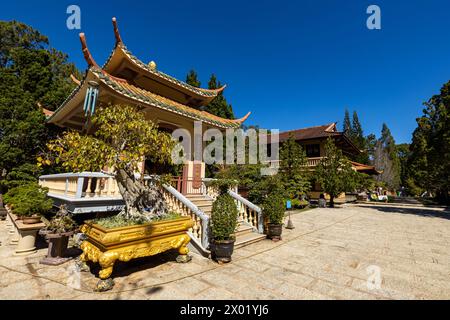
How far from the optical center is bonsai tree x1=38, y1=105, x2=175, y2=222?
4527 mm

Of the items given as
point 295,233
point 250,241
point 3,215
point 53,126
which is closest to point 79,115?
point 53,126

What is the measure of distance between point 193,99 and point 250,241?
29.3 feet

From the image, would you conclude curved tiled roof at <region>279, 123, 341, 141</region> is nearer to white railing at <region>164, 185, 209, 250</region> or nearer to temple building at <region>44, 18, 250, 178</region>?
temple building at <region>44, 18, 250, 178</region>

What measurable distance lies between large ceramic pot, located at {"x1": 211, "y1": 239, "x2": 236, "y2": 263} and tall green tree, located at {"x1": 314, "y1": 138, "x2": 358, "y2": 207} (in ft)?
53.7

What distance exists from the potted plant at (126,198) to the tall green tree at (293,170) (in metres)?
14.8

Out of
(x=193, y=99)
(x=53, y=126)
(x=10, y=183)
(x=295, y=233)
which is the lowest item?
(x=295, y=233)

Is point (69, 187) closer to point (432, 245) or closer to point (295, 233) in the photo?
point (295, 233)

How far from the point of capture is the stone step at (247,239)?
6.76 metres

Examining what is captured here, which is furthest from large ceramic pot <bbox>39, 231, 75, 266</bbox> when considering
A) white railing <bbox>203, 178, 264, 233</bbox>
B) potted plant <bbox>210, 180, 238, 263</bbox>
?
white railing <bbox>203, 178, 264, 233</bbox>

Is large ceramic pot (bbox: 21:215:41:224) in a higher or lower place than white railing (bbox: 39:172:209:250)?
lower

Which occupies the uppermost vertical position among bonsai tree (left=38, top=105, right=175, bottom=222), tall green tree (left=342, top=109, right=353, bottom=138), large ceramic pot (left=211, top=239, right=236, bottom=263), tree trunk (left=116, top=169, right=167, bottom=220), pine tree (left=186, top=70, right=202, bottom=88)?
tall green tree (left=342, top=109, right=353, bottom=138)

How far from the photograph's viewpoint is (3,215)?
11.5m

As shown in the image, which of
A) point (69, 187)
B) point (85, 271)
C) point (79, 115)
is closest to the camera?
point (85, 271)

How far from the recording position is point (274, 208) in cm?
770
